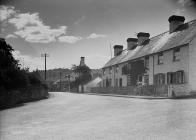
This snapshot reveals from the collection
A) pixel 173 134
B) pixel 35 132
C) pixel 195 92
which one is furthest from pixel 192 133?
pixel 195 92

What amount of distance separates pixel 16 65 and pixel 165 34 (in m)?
19.1

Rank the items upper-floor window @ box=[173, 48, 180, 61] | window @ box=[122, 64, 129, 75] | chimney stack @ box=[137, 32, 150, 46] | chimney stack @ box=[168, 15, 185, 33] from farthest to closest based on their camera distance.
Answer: chimney stack @ box=[137, 32, 150, 46]
window @ box=[122, 64, 129, 75]
chimney stack @ box=[168, 15, 185, 33]
upper-floor window @ box=[173, 48, 180, 61]

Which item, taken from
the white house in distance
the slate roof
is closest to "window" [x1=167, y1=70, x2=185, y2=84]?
the white house in distance

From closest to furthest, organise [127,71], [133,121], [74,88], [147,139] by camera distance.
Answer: [147,139]
[133,121]
[127,71]
[74,88]

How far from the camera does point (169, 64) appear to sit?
2728cm

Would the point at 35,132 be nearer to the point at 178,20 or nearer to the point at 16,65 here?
the point at 16,65

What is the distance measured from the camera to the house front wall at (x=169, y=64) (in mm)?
24402

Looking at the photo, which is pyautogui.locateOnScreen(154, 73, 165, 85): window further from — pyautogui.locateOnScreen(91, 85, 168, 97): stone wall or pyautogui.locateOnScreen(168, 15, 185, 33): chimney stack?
pyautogui.locateOnScreen(168, 15, 185, 33): chimney stack

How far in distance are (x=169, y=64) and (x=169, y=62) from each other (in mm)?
219

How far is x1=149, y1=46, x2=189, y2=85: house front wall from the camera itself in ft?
80.1

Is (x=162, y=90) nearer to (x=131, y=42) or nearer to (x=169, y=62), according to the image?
(x=169, y=62)

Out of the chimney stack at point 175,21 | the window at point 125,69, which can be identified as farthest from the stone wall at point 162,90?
the chimney stack at point 175,21

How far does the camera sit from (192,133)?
751 cm

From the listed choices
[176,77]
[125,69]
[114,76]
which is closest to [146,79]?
[125,69]
